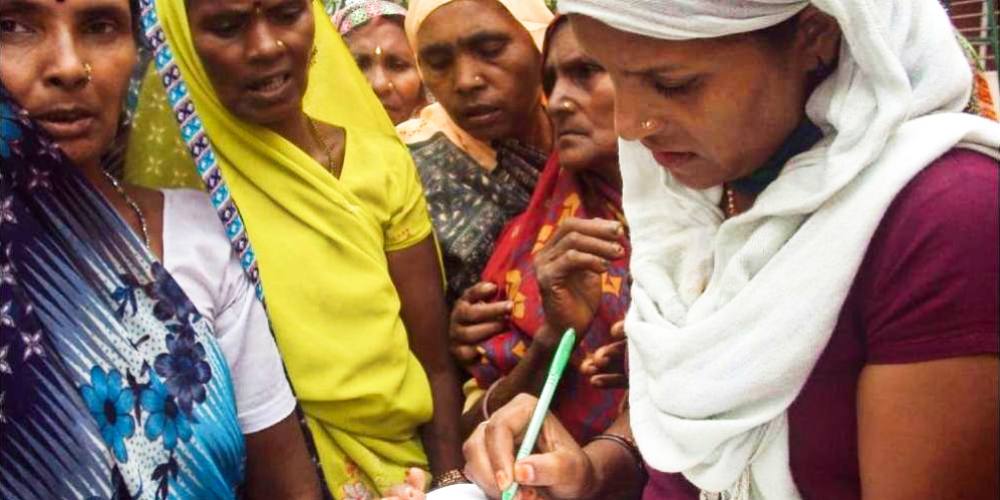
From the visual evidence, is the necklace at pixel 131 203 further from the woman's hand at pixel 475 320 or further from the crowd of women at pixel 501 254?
the woman's hand at pixel 475 320

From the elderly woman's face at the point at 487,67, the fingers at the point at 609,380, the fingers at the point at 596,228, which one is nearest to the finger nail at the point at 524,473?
the fingers at the point at 609,380

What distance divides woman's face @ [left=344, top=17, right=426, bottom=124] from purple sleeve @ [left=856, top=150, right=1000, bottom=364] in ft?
7.03

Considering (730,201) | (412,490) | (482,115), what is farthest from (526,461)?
(482,115)

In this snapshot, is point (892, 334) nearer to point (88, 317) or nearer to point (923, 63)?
point (923, 63)

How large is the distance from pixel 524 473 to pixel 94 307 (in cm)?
56

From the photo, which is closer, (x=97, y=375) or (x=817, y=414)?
(x=817, y=414)

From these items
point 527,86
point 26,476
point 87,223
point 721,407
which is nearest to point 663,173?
point 721,407

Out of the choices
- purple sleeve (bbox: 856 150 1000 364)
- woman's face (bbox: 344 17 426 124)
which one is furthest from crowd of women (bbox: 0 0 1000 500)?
woman's face (bbox: 344 17 426 124)

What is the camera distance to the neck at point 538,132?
2.12 metres

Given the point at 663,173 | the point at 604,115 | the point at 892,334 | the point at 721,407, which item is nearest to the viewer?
the point at 892,334

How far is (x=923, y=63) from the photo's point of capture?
93cm

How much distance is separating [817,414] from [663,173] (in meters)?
0.34

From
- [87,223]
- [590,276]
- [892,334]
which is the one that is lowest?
[590,276]

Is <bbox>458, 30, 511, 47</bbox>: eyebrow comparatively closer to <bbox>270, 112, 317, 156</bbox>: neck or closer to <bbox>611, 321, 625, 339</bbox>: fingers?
<bbox>270, 112, 317, 156</bbox>: neck
